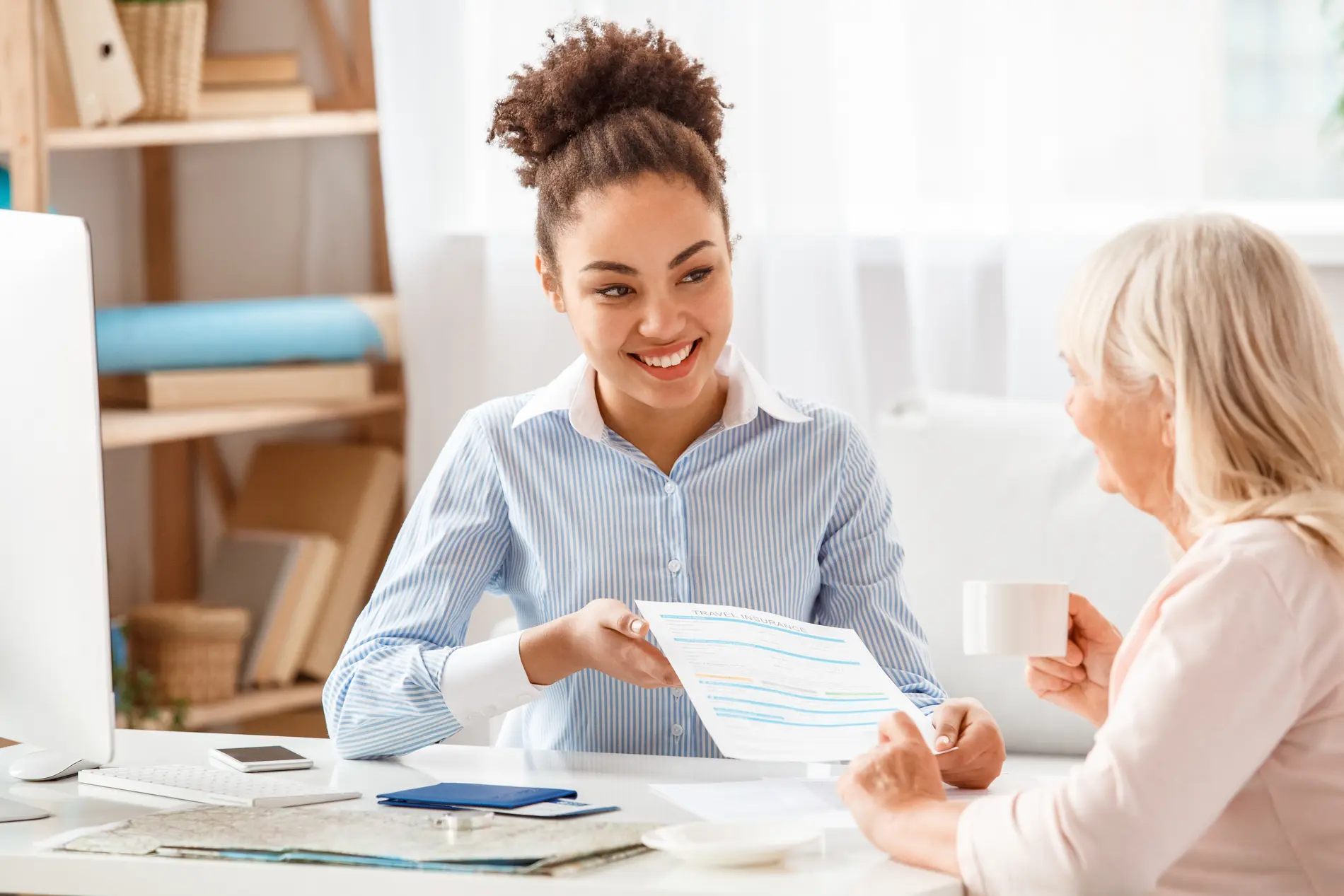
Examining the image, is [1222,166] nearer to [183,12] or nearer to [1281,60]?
[1281,60]

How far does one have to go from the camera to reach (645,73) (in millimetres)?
1604

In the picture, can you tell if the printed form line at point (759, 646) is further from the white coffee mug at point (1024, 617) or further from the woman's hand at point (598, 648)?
the white coffee mug at point (1024, 617)

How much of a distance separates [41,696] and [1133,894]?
826mm

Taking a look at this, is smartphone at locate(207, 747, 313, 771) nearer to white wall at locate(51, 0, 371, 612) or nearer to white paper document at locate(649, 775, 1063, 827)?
white paper document at locate(649, 775, 1063, 827)

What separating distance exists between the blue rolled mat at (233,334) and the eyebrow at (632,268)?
1.41 m

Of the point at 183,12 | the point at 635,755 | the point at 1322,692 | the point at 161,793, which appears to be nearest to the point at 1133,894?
the point at 1322,692

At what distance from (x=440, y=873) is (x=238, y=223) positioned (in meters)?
2.41

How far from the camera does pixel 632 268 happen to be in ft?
5.01

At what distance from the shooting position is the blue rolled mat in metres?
2.71

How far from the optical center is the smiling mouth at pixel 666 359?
156cm

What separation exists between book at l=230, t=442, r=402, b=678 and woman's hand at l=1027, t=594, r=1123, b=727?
1.87m

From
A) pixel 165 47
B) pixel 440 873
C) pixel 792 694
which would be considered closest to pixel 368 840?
pixel 440 873

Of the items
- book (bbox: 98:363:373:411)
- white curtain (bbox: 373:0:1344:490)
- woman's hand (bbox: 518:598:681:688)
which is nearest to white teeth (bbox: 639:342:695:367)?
woman's hand (bbox: 518:598:681:688)

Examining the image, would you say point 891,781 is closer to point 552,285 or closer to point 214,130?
point 552,285
